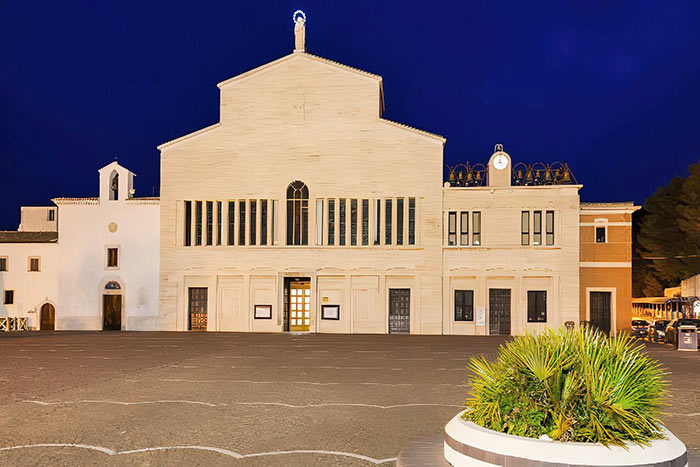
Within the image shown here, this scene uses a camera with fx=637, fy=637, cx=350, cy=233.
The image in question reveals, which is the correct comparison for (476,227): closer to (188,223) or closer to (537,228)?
(537,228)

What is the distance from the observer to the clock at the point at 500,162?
36.6 metres

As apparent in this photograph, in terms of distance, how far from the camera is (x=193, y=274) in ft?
120

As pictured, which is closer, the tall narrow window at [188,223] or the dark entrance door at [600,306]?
the dark entrance door at [600,306]

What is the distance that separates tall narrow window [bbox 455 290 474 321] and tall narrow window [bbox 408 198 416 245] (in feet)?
13.0

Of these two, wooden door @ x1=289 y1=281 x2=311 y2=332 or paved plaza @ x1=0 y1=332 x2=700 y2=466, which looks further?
wooden door @ x1=289 y1=281 x2=311 y2=332

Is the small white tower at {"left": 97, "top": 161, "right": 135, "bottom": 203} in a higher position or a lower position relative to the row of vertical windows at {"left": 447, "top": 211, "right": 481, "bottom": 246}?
higher

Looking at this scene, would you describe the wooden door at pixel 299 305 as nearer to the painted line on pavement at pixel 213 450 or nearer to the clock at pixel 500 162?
the clock at pixel 500 162

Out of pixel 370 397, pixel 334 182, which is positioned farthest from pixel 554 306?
pixel 370 397

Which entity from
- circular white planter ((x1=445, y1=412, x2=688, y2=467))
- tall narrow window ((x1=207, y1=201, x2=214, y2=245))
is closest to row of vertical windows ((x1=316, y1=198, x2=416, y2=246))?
tall narrow window ((x1=207, y1=201, x2=214, y2=245))

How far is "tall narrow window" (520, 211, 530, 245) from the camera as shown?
35.2m

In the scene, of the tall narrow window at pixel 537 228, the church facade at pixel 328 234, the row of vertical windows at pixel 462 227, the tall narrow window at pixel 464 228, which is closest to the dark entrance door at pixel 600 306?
the church facade at pixel 328 234

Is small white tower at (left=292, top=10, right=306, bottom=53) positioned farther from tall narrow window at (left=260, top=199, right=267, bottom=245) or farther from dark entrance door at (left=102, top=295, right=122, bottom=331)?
dark entrance door at (left=102, top=295, right=122, bottom=331)

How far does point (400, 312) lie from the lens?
35.4m

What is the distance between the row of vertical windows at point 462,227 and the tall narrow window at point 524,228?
7.49 feet
